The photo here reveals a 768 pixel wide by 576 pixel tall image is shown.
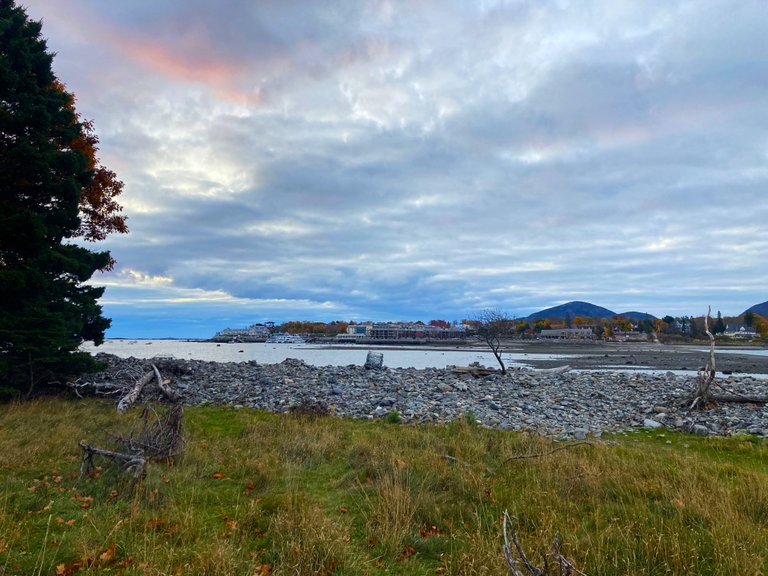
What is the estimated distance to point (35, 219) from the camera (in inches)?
531

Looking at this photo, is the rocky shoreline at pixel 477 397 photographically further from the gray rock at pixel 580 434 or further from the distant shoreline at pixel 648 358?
the distant shoreline at pixel 648 358

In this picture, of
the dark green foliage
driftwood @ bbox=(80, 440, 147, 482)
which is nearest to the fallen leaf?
driftwood @ bbox=(80, 440, 147, 482)

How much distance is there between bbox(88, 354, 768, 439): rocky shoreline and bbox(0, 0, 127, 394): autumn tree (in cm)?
340

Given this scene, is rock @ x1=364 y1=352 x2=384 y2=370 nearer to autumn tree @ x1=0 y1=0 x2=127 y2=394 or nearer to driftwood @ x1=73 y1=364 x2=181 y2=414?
driftwood @ x1=73 y1=364 x2=181 y2=414

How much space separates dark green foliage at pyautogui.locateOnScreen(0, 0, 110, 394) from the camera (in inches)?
542

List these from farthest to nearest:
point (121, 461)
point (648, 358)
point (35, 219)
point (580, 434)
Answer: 1. point (648, 358)
2. point (35, 219)
3. point (580, 434)
4. point (121, 461)

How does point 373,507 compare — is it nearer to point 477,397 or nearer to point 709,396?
point 477,397

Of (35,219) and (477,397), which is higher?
(35,219)

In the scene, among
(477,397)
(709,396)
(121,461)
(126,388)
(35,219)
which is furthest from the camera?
(477,397)

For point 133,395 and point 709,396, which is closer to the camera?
point 133,395

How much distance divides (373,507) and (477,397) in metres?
14.0

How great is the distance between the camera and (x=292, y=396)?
1906 centimetres

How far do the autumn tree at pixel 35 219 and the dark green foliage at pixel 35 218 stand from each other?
28 millimetres

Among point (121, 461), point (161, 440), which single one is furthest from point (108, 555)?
point (161, 440)
